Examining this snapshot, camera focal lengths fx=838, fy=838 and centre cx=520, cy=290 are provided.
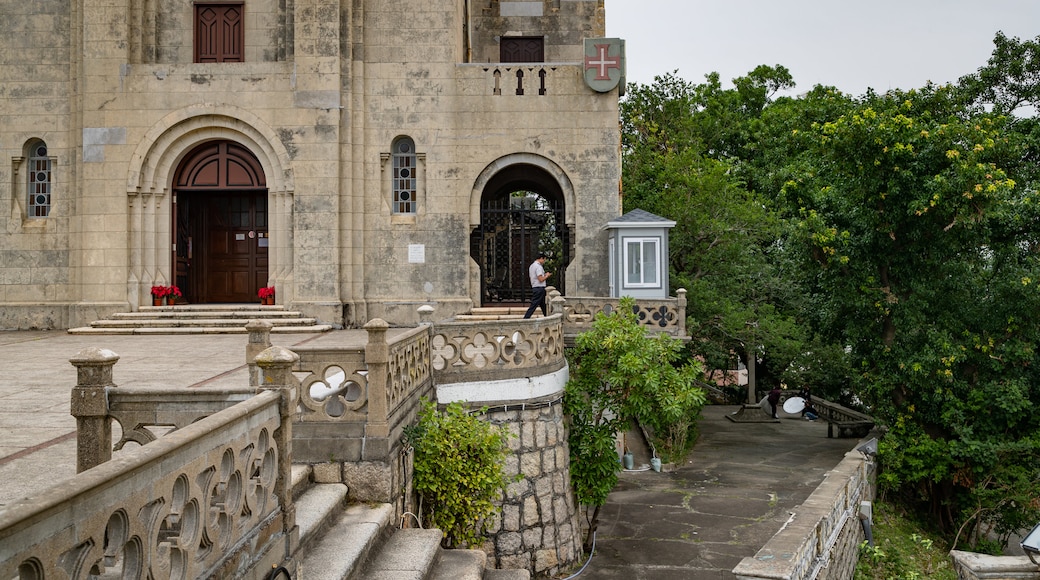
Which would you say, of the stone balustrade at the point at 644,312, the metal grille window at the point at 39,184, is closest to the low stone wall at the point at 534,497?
the stone balustrade at the point at 644,312

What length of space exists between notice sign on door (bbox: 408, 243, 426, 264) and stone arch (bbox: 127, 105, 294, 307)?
8.50 feet

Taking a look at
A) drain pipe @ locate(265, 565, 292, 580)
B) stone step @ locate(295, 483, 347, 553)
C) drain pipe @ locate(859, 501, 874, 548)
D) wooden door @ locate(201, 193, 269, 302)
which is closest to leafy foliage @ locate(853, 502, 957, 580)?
drain pipe @ locate(859, 501, 874, 548)

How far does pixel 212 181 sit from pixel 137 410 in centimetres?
1482

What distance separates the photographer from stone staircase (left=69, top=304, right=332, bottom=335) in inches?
656

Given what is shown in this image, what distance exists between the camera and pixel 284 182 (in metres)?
17.9

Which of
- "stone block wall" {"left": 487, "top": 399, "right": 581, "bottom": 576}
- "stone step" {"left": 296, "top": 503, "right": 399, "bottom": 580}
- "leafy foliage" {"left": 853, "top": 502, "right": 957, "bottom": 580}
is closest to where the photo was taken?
"stone step" {"left": 296, "top": 503, "right": 399, "bottom": 580}

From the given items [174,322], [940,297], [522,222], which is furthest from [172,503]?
[940,297]

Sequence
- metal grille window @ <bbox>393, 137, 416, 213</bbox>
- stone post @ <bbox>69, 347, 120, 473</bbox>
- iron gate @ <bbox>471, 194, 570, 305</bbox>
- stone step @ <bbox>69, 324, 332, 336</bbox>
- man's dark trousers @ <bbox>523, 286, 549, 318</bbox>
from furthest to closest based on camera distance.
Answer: iron gate @ <bbox>471, 194, 570, 305</bbox>, metal grille window @ <bbox>393, 137, 416, 213</bbox>, stone step @ <bbox>69, 324, 332, 336</bbox>, man's dark trousers @ <bbox>523, 286, 549, 318</bbox>, stone post @ <bbox>69, 347, 120, 473</bbox>

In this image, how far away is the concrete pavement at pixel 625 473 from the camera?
703 cm

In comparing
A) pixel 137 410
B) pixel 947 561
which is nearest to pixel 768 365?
pixel 947 561

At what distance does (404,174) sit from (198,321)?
532 centimetres

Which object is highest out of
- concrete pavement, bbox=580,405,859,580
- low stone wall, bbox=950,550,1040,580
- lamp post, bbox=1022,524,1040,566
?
lamp post, bbox=1022,524,1040,566

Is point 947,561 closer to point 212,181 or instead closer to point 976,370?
point 976,370

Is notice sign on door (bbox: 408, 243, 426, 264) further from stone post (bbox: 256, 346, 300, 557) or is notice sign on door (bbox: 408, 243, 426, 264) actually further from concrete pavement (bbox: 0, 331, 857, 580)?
stone post (bbox: 256, 346, 300, 557)
